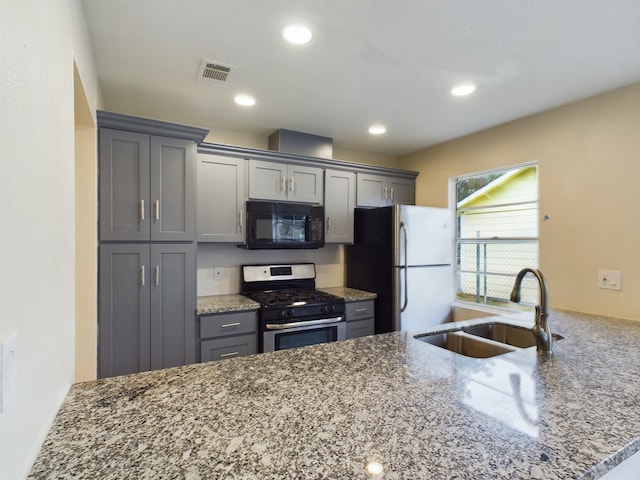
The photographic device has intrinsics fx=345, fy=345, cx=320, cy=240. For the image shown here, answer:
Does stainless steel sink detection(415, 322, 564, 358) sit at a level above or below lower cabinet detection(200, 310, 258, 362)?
above

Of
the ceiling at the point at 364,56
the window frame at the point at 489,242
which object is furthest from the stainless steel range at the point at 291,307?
the ceiling at the point at 364,56

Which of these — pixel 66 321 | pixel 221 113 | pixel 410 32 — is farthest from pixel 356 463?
pixel 221 113

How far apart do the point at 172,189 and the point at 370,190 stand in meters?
1.90

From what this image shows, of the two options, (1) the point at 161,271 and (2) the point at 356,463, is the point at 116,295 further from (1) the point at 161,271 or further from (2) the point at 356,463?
(2) the point at 356,463

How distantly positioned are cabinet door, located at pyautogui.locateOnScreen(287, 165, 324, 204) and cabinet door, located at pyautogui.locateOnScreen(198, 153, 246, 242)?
43cm

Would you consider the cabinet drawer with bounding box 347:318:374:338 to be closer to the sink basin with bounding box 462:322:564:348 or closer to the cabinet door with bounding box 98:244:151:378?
the sink basin with bounding box 462:322:564:348

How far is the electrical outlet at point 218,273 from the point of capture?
307cm

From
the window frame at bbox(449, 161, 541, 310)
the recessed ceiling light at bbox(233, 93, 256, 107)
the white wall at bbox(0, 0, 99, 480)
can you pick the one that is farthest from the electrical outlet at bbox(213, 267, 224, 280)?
the window frame at bbox(449, 161, 541, 310)

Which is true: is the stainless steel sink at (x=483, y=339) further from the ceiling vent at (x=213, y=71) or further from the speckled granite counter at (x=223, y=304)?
the ceiling vent at (x=213, y=71)

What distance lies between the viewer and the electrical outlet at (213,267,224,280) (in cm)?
307

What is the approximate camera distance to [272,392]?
104 cm

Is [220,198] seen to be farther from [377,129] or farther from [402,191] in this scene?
[402,191]

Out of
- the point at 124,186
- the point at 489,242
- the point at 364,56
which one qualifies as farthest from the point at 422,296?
the point at 124,186

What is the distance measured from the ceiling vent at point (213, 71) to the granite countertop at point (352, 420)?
1.63 meters
